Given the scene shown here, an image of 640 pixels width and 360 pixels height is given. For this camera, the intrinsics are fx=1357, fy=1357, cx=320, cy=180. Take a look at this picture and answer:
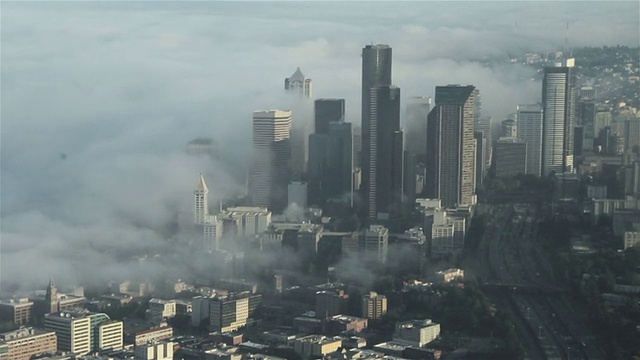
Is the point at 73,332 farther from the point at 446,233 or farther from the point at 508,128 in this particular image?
A: the point at 508,128

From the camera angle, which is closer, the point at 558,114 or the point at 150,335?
the point at 150,335

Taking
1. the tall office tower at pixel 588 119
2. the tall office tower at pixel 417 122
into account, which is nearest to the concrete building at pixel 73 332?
the tall office tower at pixel 417 122

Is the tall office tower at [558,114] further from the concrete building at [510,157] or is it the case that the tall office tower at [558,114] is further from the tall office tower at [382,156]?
the tall office tower at [382,156]

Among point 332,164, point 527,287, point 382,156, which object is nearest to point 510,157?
point 382,156

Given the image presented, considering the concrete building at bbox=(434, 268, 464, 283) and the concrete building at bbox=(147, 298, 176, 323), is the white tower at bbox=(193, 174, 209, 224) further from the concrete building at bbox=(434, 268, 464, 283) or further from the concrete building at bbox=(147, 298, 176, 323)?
the concrete building at bbox=(434, 268, 464, 283)

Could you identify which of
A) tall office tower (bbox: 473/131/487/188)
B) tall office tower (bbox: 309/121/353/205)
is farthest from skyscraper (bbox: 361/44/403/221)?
A: tall office tower (bbox: 473/131/487/188)

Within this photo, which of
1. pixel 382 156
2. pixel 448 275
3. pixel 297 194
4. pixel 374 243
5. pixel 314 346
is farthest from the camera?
pixel 382 156

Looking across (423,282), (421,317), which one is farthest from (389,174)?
(421,317)
